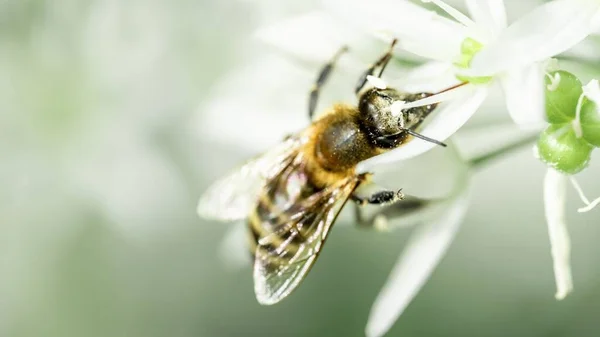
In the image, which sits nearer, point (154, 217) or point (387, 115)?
point (387, 115)

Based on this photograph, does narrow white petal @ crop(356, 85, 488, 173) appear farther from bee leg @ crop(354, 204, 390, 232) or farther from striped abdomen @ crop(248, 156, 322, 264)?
bee leg @ crop(354, 204, 390, 232)

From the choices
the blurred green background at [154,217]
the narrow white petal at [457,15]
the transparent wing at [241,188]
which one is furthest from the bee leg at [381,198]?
the blurred green background at [154,217]

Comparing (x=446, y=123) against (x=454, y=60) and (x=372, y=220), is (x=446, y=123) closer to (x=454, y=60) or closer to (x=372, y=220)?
(x=454, y=60)

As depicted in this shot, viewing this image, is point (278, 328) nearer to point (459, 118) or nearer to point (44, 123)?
point (44, 123)

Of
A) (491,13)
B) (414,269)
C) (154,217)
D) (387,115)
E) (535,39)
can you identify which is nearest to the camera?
(535,39)

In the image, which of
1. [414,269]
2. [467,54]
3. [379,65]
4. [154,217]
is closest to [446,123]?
[467,54]

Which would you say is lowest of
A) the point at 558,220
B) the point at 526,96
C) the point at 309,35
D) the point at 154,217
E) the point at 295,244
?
the point at 558,220

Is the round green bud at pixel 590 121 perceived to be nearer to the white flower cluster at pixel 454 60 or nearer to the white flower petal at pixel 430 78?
the white flower cluster at pixel 454 60
